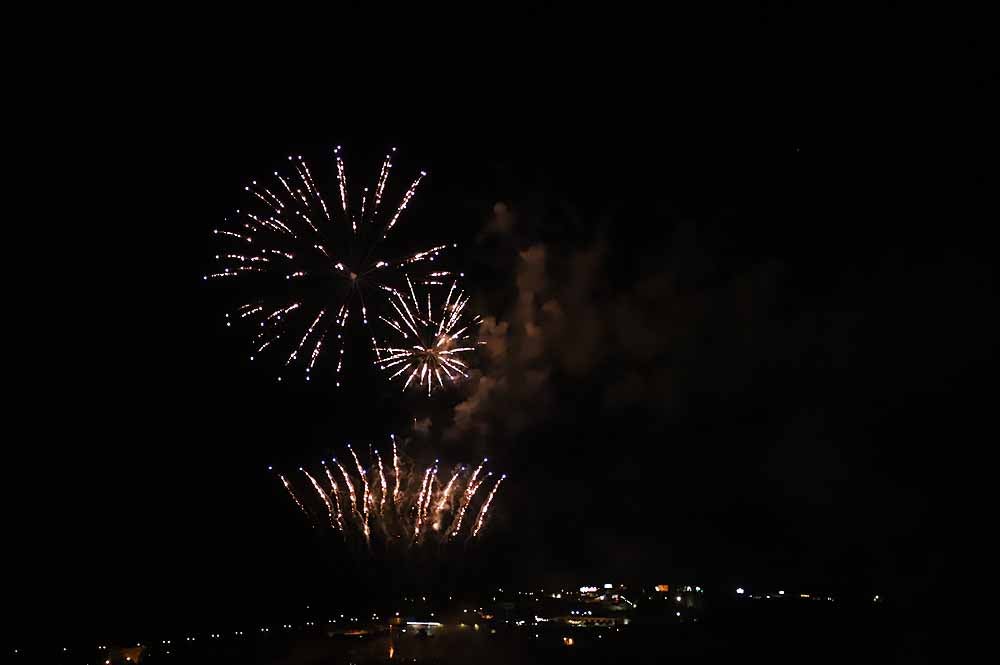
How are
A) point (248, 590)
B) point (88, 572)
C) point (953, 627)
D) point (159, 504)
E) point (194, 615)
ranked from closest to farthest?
1. point (953, 627)
2. point (194, 615)
3. point (88, 572)
4. point (248, 590)
5. point (159, 504)

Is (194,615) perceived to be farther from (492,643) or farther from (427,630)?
(492,643)

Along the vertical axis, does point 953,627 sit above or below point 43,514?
below

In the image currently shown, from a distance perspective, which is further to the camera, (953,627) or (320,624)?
(320,624)

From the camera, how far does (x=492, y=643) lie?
20.3 metres

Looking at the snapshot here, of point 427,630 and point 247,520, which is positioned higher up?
point 247,520

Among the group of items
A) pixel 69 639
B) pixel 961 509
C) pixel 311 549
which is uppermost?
pixel 311 549

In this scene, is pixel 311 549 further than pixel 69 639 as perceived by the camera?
Yes

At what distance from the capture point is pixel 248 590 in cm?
3525

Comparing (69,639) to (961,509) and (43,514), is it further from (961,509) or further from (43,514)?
(961,509)

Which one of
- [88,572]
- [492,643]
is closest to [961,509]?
[492,643]

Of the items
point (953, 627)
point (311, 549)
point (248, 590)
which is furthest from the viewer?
point (311, 549)

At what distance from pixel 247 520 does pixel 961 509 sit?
30.9 metres

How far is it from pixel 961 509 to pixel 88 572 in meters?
27.1

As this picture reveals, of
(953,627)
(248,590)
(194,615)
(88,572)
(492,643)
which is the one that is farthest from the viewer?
(248,590)
